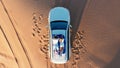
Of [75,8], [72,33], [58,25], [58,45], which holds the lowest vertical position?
[58,45]

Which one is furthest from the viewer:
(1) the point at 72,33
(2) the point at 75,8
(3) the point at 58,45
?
(2) the point at 75,8

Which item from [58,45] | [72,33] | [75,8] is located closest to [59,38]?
[58,45]

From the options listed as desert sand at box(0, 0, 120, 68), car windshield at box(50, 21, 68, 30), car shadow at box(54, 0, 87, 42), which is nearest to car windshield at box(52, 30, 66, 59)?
car windshield at box(50, 21, 68, 30)

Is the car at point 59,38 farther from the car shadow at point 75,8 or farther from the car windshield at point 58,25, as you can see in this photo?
the car shadow at point 75,8

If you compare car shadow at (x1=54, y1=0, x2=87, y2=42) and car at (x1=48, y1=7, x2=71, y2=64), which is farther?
car shadow at (x1=54, y1=0, x2=87, y2=42)

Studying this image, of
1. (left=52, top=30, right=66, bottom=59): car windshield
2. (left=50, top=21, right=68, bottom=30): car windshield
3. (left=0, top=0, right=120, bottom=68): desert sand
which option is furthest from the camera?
(left=0, top=0, right=120, bottom=68): desert sand

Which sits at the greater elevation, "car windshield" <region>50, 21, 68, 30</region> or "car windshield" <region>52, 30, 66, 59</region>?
"car windshield" <region>50, 21, 68, 30</region>

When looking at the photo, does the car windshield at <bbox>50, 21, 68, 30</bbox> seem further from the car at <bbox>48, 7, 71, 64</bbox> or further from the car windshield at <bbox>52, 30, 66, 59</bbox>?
the car windshield at <bbox>52, 30, 66, 59</bbox>

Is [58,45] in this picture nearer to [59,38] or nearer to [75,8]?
[59,38]
